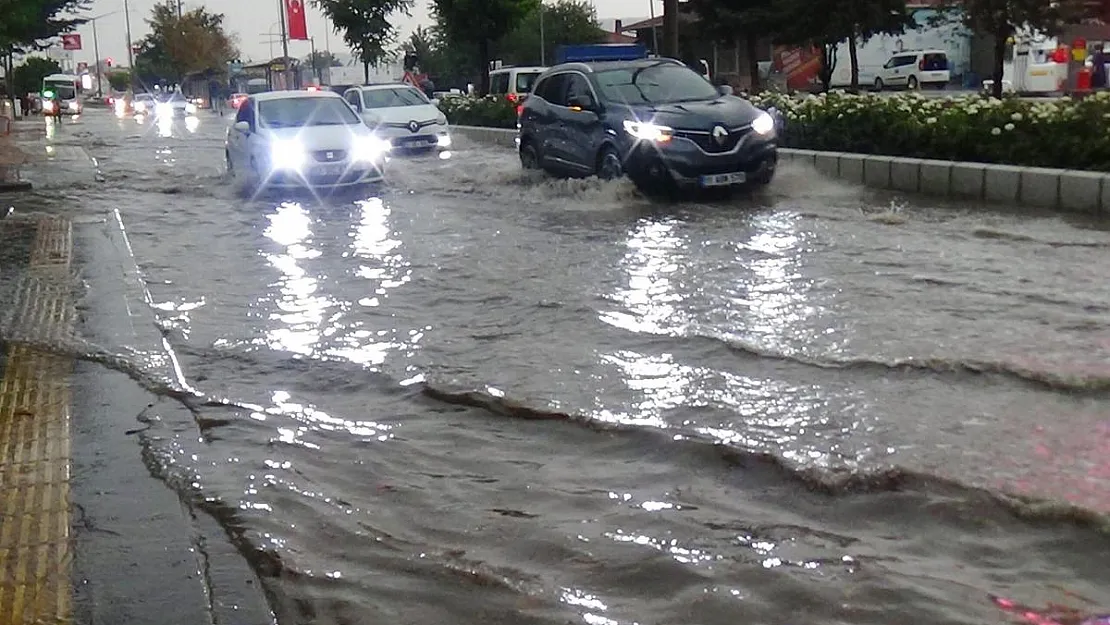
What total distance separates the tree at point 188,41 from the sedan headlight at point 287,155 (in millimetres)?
85091

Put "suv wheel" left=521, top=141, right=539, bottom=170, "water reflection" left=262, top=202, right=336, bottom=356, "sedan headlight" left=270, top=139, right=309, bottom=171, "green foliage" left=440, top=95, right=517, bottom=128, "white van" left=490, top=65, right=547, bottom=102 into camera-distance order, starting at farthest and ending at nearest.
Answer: "white van" left=490, top=65, right=547, bottom=102
"green foliage" left=440, top=95, right=517, bottom=128
"suv wheel" left=521, top=141, right=539, bottom=170
"sedan headlight" left=270, top=139, right=309, bottom=171
"water reflection" left=262, top=202, right=336, bottom=356

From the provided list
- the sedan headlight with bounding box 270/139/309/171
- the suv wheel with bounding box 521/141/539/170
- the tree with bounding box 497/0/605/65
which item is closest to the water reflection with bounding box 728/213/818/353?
the suv wheel with bounding box 521/141/539/170

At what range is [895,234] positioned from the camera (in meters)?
11.1

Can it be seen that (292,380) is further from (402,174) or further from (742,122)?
(402,174)

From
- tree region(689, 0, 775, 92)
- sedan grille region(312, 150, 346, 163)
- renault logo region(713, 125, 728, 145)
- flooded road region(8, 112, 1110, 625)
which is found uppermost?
tree region(689, 0, 775, 92)

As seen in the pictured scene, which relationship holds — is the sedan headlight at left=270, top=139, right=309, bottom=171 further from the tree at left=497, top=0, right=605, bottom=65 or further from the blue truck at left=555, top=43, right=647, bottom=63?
the tree at left=497, top=0, right=605, bottom=65

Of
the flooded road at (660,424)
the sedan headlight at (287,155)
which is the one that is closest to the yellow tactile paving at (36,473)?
the flooded road at (660,424)

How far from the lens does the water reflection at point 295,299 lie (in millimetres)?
7785

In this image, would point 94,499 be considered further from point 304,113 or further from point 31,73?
point 31,73

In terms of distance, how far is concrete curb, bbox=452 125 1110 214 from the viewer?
470 inches

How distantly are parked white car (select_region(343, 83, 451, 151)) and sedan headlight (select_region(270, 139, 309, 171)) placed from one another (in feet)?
22.5

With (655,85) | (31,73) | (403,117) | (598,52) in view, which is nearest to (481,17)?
(598,52)

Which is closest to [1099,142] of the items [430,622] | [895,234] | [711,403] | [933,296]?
[895,234]

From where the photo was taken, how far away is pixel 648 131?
1384 cm
